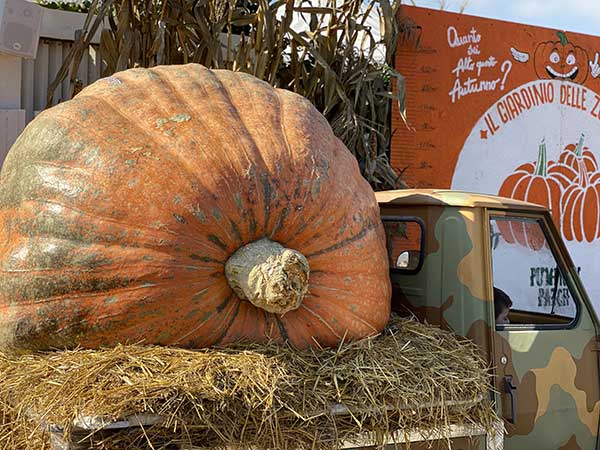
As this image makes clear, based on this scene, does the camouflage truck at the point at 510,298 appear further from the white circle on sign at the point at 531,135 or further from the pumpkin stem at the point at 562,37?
the pumpkin stem at the point at 562,37

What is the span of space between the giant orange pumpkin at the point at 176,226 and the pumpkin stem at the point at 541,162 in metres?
6.33

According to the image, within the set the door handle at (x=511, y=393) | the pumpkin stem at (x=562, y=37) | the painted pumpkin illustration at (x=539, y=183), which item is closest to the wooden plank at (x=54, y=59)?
the door handle at (x=511, y=393)

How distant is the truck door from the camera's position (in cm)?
394

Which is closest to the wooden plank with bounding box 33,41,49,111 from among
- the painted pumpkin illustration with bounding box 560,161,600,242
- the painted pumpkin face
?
the painted pumpkin face

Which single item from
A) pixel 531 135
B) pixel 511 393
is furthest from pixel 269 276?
pixel 531 135

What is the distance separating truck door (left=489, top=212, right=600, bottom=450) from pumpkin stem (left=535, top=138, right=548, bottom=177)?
5148 mm

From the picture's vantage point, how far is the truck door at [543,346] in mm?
3938

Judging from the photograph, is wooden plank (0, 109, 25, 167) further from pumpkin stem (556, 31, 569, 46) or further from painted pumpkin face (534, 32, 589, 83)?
pumpkin stem (556, 31, 569, 46)

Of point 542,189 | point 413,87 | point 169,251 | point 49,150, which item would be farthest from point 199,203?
point 542,189

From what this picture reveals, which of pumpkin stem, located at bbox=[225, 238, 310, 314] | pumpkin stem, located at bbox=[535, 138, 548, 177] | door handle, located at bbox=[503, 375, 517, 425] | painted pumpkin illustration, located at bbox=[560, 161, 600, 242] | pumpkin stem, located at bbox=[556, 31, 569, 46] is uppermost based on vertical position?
pumpkin stem, located at bbox=[556, 31, 569, 46]

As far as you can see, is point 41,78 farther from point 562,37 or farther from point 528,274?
point 562,37

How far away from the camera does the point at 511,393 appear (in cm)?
383

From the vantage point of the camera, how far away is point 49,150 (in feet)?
10.9

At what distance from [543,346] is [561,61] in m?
6.32
